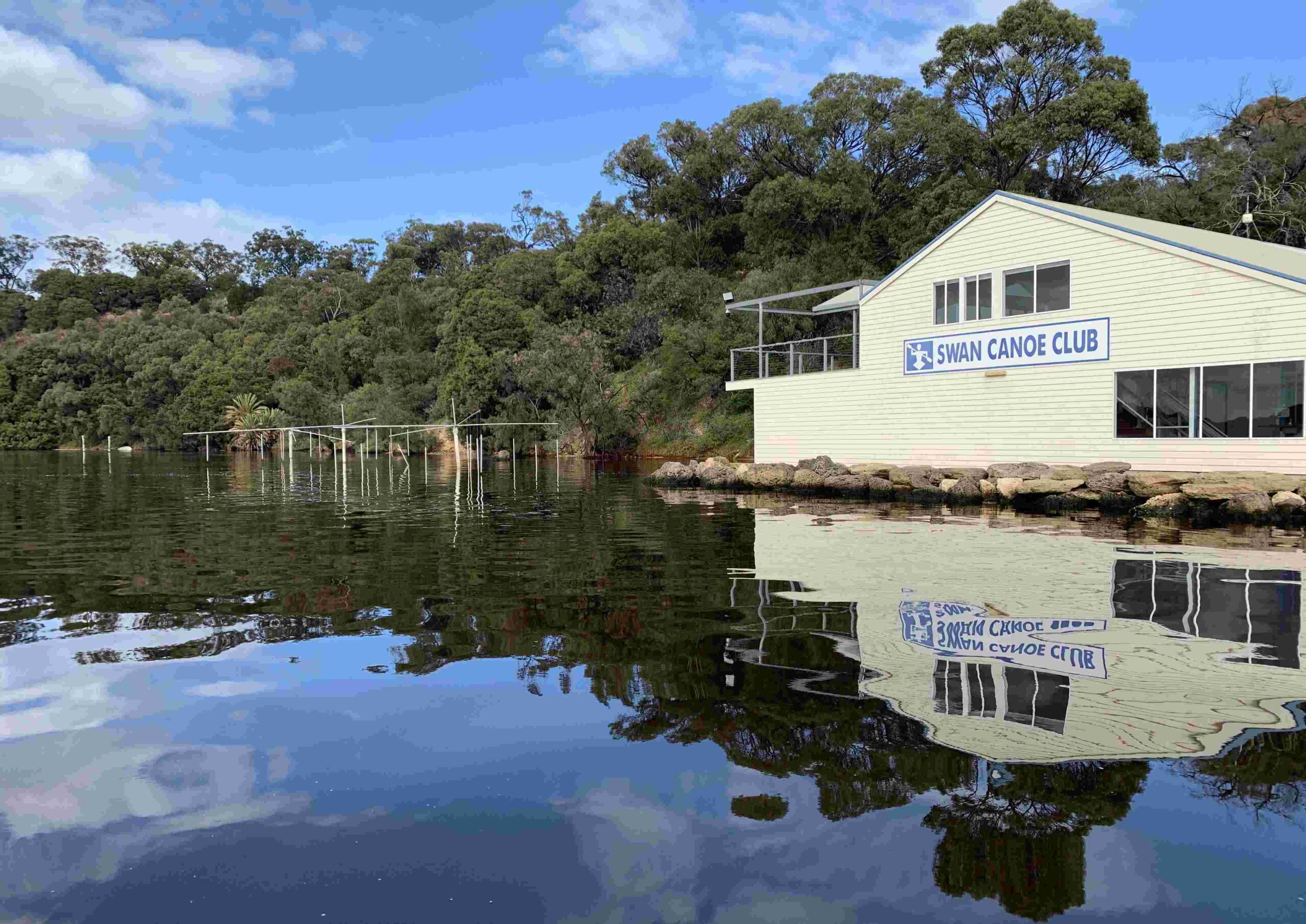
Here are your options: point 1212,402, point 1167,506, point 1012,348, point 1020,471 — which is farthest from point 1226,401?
point 1012,348

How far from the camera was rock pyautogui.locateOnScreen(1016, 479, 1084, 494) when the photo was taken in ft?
72.1

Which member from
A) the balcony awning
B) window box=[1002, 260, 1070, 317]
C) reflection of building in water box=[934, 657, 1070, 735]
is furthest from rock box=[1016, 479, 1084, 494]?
reflection of building in water box=[934, 657, 1070, 735]

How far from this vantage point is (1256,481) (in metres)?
19.1

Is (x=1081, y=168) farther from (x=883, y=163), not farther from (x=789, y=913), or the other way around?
(x=789, y=913)

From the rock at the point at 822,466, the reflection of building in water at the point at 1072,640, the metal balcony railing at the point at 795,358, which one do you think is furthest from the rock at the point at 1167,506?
the metal balcony railing at the point at 795,358

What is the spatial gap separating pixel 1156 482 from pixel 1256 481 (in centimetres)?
199

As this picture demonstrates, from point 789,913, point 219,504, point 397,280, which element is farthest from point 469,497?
point 397,280

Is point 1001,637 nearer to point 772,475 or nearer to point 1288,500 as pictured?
point 1288,500

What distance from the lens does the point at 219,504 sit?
82.4 feet

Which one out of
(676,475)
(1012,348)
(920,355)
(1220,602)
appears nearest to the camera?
(1220,602)

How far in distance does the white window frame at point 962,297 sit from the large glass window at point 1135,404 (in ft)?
12.6

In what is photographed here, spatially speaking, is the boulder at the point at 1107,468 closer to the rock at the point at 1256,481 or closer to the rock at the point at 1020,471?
the rock at the point at 1020,471

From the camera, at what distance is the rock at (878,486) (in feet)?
84.9

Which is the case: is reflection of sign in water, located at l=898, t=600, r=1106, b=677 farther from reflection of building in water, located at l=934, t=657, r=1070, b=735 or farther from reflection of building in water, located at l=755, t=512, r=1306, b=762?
reflection of building in water, located at l=934, t=657, r=1070, b=735
